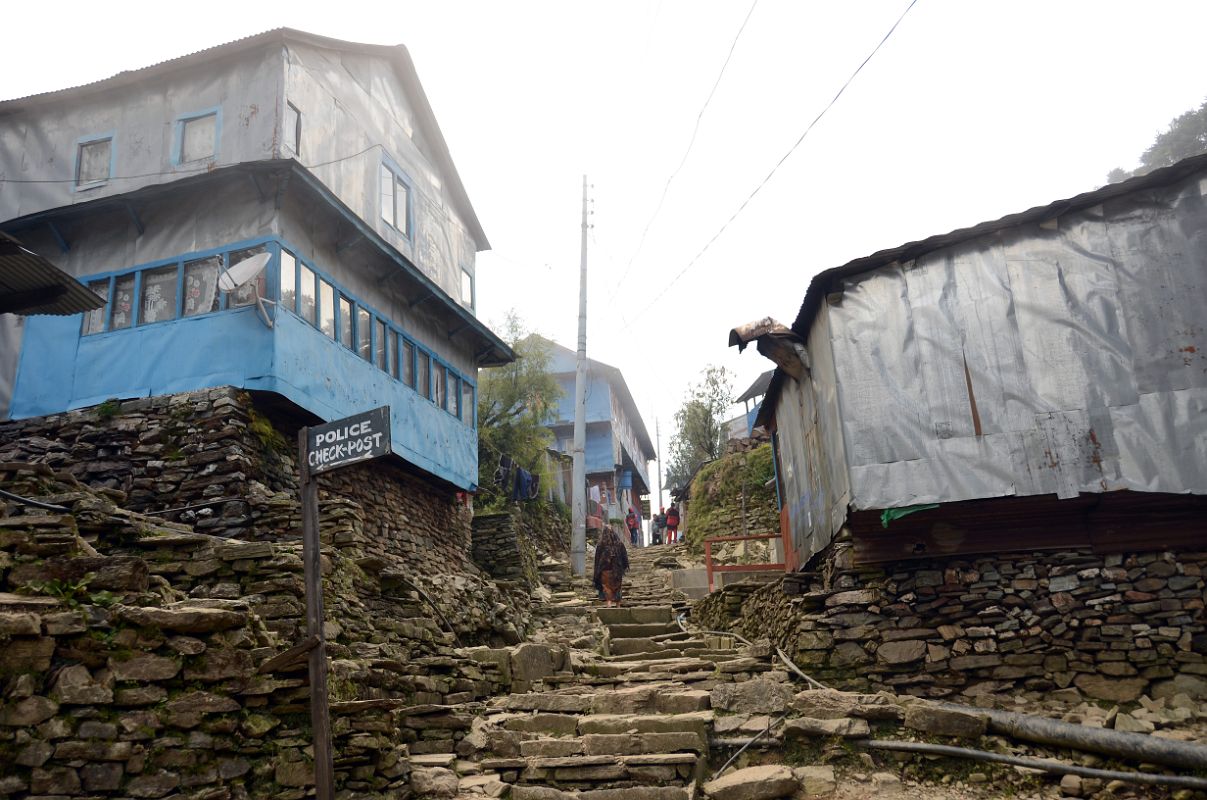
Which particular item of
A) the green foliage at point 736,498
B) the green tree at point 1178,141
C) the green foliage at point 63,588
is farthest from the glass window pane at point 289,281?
the green tree at point 1178,141

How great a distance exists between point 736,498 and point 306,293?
54.7ft

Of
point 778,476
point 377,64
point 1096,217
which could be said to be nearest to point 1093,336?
point 1096,217

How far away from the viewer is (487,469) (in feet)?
80.1

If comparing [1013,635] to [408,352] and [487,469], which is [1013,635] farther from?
[487,469]

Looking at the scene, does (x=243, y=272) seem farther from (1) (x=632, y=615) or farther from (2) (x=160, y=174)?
(1) (x=632, y=615)

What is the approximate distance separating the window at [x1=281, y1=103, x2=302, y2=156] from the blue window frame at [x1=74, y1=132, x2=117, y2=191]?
335cm

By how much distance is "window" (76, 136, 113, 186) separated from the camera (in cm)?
1611

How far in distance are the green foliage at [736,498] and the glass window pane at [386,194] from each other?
12.9m

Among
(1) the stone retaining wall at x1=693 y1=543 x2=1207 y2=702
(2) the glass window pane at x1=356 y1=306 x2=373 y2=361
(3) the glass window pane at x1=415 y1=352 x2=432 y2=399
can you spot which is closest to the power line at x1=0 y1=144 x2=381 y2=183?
(2) the glass window pane at x1=356 y1=306 x2=373 y2=361

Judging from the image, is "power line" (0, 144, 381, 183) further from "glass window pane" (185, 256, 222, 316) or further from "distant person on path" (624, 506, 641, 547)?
"distant person on path" (624, 506, 641, 547)

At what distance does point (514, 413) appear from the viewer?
25516 mm

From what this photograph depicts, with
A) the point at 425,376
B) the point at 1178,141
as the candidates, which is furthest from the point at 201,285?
the point at 1178,141

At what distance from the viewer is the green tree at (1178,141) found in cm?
4431

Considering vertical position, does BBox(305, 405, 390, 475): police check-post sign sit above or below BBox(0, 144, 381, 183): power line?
below
